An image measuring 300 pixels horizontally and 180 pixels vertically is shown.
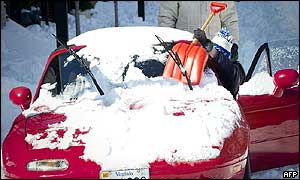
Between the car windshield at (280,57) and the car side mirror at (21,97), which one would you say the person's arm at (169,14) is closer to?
the car windshield at (280,57)

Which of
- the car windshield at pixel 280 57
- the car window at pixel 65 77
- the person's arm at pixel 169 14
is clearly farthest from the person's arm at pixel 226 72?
the person's arm at pixel 169 14

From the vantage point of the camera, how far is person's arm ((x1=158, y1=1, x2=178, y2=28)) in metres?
7.11

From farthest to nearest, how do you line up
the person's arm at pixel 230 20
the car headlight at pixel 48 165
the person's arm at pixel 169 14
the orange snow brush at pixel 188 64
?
1. the person's arm at pixel 169 14
2. the person's arm at pixel 230 20
3. the orange snow brush at pixel 188 64
4. the car headlight at pixel 48 165

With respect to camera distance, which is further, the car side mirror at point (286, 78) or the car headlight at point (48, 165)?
the car side mirror at point (286, 78)

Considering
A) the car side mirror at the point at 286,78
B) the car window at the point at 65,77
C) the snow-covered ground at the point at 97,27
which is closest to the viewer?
the car window at the point at 65,77

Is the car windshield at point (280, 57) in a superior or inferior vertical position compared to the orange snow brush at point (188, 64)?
inferior

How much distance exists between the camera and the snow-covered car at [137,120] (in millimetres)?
3605

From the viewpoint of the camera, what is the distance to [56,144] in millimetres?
3775

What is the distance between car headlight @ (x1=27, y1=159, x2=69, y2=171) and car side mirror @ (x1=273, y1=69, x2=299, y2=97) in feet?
6.91

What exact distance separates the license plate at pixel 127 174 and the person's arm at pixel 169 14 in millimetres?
3783

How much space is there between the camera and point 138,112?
404cm

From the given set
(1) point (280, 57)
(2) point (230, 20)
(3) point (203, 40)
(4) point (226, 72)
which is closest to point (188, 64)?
(3) point (203, 40)

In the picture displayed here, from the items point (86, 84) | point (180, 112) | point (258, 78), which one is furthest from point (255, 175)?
point (86, 84)

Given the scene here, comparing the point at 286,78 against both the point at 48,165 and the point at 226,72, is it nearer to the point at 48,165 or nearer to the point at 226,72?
the point at 226,72
